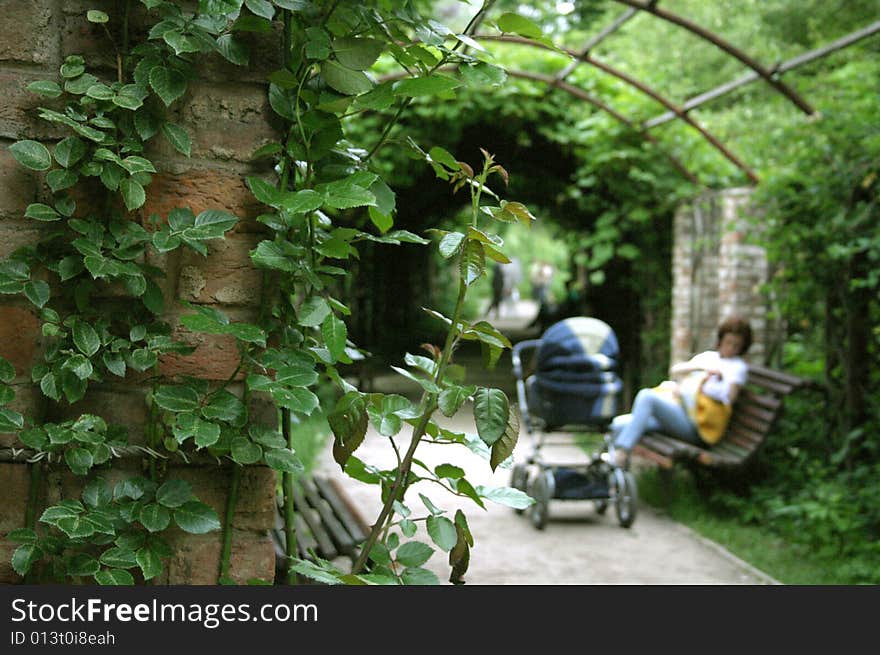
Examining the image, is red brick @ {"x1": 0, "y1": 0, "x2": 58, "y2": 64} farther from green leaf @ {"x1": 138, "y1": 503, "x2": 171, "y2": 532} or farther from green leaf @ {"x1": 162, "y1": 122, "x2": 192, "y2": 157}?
green leaf @ {"x1": 138, "y1": 503, "x2": 171, "y2": 532}

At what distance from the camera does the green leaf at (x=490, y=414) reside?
1.65m

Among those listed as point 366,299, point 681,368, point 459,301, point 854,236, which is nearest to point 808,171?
point 854,236

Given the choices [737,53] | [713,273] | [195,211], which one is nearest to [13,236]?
[195,211]

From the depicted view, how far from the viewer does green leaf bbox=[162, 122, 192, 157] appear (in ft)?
5.32

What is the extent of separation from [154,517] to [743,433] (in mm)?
5390

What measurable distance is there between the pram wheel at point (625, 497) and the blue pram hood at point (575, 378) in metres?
0.38

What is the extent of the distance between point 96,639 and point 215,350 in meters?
0.50

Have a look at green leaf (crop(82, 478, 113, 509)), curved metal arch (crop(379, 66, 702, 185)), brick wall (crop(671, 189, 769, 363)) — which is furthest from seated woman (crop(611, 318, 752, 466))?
green leaf (crop(82, 478, 113, 509))

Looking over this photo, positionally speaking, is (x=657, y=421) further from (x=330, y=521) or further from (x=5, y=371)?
(x=5, y=371)

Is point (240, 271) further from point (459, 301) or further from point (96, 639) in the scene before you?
point (96, 639)

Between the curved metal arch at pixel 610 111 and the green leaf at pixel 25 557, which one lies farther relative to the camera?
the curved metal arch at pixel 610 111

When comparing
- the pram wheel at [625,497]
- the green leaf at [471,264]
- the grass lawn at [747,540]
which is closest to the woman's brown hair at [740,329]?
the grass lawn at [747,540]

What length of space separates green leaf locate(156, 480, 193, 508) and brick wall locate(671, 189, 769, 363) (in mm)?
5743

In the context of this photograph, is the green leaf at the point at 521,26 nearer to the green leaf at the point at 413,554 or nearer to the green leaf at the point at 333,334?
the green leaf at the point at 333,334
